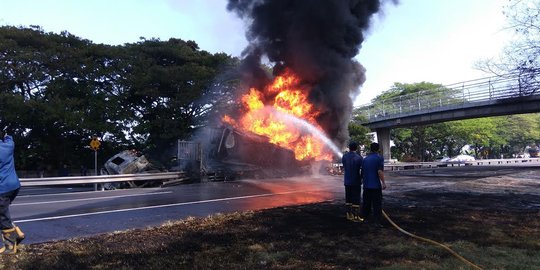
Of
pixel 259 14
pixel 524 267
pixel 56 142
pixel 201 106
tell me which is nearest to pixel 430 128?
pixel 201 106

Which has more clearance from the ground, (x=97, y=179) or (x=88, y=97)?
(x=88, y=97)

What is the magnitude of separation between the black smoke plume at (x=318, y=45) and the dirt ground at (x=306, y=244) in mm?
12271

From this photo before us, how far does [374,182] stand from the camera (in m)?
8.01

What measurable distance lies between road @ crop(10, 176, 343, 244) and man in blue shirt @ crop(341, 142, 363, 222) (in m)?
2.66

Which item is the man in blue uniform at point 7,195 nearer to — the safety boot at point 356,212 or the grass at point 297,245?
the grass at point 297,245

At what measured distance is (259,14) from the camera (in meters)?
21.2

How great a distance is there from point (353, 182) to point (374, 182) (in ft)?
1.99

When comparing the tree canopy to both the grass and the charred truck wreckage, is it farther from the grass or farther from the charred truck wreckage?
the grass

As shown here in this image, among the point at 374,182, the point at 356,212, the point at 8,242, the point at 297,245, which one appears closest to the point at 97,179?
the point at 8,242

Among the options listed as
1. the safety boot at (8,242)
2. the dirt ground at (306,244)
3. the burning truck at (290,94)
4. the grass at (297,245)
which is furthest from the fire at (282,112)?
the safety boot at (8,242)

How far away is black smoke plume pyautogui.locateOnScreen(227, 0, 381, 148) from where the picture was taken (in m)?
20.3

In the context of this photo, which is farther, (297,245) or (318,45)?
(318,45)

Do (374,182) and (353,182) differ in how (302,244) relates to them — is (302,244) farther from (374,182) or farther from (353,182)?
(353,182)

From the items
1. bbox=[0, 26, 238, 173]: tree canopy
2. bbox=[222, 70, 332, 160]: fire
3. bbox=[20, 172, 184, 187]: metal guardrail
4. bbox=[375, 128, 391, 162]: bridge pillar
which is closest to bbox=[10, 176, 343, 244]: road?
bbox=[20, 172, 184, 187]: metal guardrail
